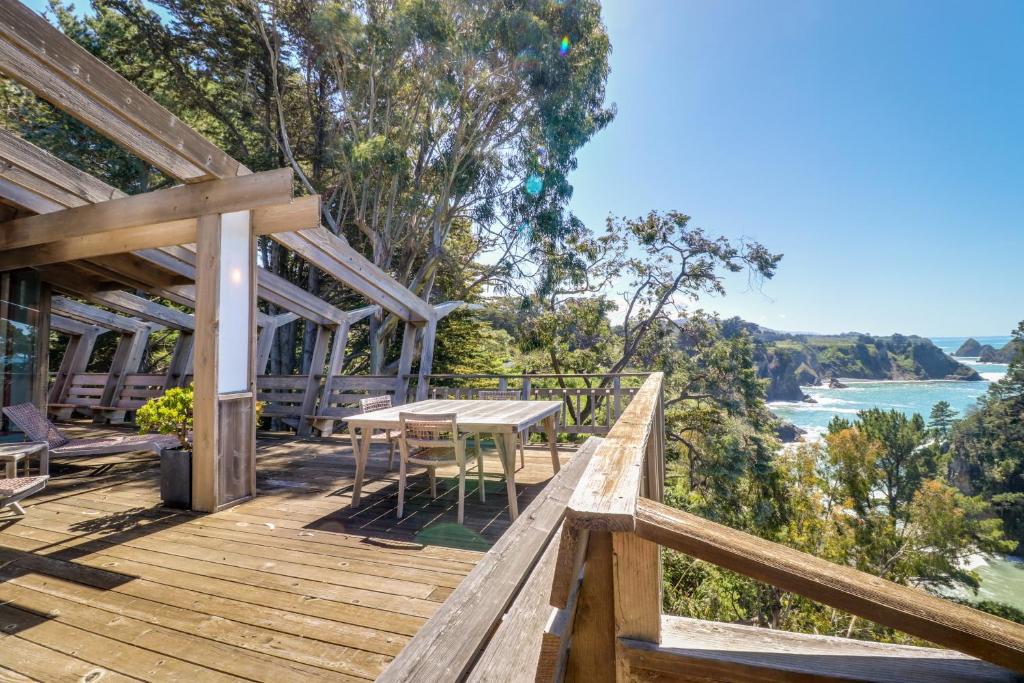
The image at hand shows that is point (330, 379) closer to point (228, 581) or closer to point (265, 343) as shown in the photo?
point (265, 343)

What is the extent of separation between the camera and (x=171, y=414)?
11.3ft

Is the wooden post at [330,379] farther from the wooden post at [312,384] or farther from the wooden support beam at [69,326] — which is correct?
the wooden support beam at [69,326]

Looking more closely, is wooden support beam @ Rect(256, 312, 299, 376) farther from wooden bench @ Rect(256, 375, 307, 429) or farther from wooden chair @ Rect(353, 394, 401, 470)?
wooden chair @ Rect(353, 394, 401, 470)

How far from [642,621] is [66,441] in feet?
20.5

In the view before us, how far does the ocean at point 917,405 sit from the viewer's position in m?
20.1

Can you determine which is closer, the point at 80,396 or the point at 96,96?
the point at 96,96

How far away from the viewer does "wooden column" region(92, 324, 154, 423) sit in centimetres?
828

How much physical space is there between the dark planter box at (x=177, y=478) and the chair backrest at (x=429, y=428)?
5.40 feet

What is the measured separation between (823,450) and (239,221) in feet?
67.3

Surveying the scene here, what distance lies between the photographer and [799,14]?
10.7 metres

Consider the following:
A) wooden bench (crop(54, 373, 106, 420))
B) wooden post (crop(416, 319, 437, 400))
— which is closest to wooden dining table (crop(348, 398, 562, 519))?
wooden post (crop(416, 319, 437, 400))

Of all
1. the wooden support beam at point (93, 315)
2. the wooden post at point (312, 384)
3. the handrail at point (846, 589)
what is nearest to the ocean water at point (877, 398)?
the wooden post at point (312, 384)

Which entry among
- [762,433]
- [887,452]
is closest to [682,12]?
[762,433]

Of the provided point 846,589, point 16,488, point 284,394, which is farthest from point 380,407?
point 846,589
